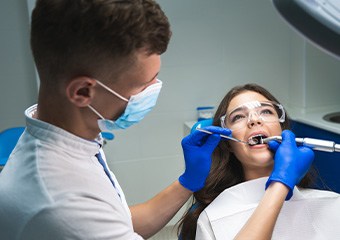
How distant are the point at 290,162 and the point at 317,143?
0.37 ft

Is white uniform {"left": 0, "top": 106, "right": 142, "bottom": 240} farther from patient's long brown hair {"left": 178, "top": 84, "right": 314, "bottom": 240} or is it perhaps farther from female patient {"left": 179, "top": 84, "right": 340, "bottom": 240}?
patient's long brown hair {"left": 178, "top": 84, "right": 314, "bottom": 240}

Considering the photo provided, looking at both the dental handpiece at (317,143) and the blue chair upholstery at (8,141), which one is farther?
the blue chair upholstery at (8,141)

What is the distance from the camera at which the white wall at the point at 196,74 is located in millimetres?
2572

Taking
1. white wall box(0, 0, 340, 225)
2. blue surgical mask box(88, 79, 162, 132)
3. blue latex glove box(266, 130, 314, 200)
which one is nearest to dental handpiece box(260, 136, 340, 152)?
blue latex glove box(266, 130, 314, 200)

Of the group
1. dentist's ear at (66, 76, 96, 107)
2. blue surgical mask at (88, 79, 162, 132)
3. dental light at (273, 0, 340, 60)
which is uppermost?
dental light at (273, 0, 340, 60)

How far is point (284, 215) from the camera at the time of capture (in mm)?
1438

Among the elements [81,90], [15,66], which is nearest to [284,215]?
[81,90]

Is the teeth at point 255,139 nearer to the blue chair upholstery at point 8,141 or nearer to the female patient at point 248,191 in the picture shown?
the female patient at point 248,191

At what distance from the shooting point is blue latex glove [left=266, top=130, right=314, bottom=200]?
1213 millimetres

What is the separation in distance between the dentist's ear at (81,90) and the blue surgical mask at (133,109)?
0.03m

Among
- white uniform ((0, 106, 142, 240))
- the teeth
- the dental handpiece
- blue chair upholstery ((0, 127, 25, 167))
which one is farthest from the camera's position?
blue chair upholstery ((0, 127, 25, 167))

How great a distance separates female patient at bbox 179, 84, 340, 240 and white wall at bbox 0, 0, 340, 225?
987 millimetres

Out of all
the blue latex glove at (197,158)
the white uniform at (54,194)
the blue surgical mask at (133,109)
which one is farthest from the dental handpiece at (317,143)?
the white uniform at (54,194)

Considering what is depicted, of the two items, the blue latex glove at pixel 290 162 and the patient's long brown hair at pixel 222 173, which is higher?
the blue latex glove at pixel 290 162
